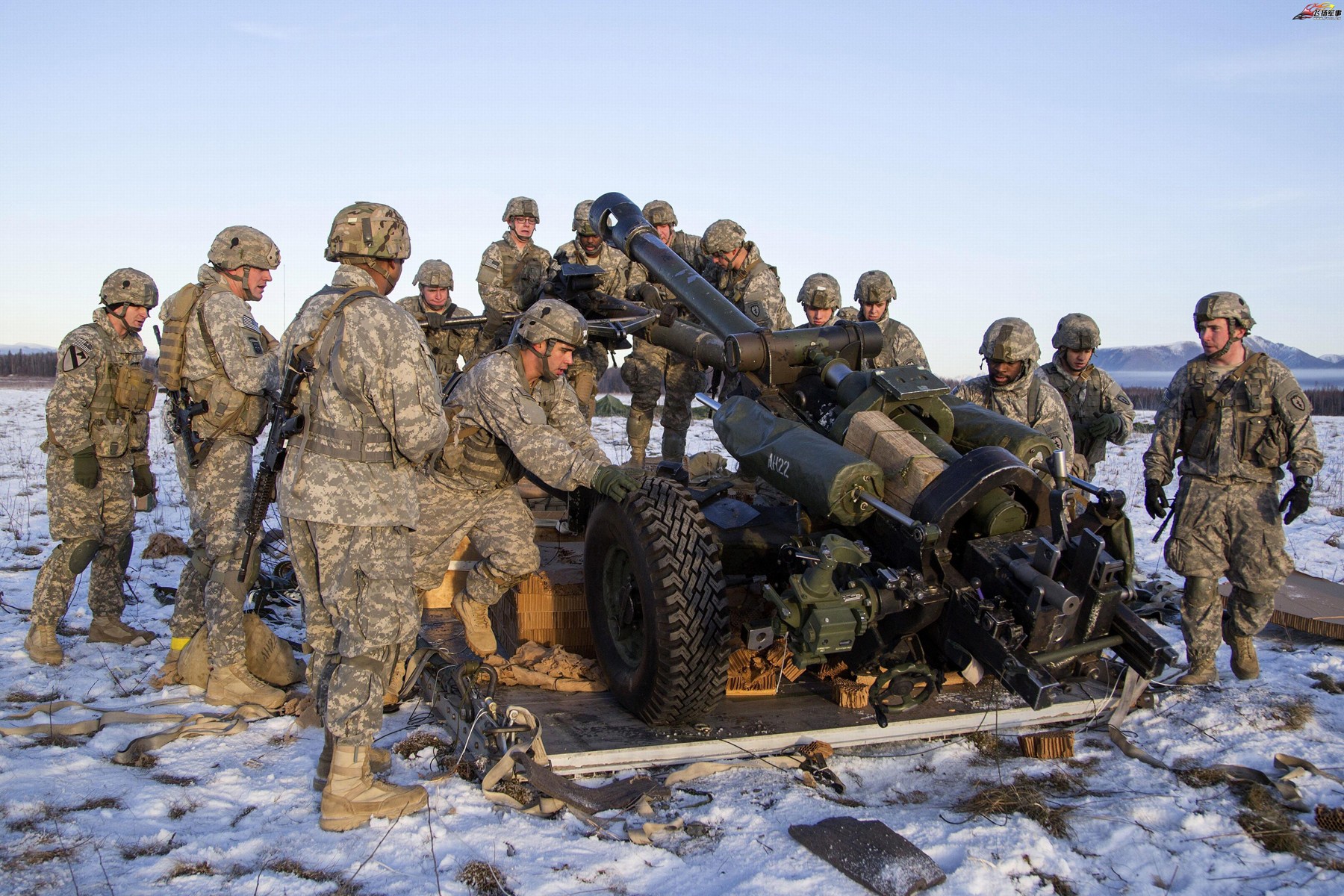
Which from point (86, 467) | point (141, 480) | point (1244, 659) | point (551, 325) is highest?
point (551, 325)

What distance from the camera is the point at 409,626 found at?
389 cm

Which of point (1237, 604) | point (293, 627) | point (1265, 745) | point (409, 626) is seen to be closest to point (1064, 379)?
point (1237, 604)

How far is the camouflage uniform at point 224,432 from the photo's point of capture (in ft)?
16.5

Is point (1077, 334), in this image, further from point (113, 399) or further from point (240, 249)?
point (113, 399)

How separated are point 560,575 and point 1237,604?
3832mm

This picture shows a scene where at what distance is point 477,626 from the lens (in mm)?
5293

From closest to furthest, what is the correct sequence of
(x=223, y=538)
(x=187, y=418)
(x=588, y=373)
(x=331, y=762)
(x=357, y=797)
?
(x=357, y=797)
(x=331, y=762)
(x=223, y=538)
(x=187, y=418)
(x=588, y=373)

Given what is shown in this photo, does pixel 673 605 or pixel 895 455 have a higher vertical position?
pixel 895 455

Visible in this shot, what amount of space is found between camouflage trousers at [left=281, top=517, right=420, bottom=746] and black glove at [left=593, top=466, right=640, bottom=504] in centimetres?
95

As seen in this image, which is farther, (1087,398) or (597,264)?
(597,264)

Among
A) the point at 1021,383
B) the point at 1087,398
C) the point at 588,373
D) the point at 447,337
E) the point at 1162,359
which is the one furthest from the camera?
the point at 1162,359

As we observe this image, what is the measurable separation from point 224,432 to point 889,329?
15.1ft

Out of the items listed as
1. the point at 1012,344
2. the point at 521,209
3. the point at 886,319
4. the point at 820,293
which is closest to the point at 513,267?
the point at 521,209

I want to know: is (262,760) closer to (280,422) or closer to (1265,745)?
(280,422)
